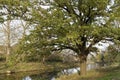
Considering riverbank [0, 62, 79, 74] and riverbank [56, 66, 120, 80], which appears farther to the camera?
riverbank [0, 62, 79, 74]

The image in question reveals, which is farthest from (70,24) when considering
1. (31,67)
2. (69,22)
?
(31,67)

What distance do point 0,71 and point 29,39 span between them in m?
25.9

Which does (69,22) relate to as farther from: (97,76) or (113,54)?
(113,54)

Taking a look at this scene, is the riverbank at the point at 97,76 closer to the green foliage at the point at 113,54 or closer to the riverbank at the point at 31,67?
the green foliage at the point at 113,54

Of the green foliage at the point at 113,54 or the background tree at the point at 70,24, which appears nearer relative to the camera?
the background tree at the point at 70,24

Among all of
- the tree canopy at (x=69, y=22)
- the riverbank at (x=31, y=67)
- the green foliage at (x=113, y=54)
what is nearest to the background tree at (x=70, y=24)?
the tree canopy at (x=69, y=22)

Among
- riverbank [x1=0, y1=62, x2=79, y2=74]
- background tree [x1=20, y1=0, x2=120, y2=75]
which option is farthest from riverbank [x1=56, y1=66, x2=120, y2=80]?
riverbank [x1=0, y1=62, x2=79, y2=74]

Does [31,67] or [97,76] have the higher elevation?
[97,76]

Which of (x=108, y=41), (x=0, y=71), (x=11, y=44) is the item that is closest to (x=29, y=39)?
(x=108, y=41)

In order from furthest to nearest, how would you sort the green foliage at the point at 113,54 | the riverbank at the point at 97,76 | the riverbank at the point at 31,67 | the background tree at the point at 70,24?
the riverbank at the point at 31,67 → the green foliage at the point at 113,54 → the riverbank at the point at 97,76 → the background tree at the point at 70,24

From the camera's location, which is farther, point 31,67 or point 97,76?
point 31,67

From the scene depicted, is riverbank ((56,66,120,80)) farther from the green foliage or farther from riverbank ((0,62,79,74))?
riverbank ((0,62,79,74))

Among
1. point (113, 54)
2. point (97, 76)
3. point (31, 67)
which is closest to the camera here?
point (97, 76)

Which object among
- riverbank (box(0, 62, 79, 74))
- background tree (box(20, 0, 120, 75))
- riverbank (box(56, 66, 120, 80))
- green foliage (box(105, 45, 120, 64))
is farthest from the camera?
riverbank (box(0, 62, 79, 74))
